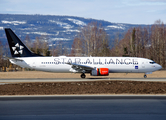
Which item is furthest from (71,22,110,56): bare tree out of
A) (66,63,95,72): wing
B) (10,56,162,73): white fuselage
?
(66,63,95,72): wing

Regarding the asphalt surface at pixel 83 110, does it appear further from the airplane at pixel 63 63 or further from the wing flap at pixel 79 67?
the airplane at pixel 63 63

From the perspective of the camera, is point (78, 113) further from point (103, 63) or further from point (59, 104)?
point (103, 63)

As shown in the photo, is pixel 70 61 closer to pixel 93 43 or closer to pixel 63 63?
pixel 63 63

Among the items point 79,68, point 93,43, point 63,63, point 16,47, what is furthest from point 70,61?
point 93,43

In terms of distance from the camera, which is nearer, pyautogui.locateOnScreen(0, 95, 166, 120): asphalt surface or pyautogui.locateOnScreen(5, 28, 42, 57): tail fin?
pyautogui.locateOnScreen(0, 95, 166, 120): asphalt surface

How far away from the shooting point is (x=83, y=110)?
44.9 feet

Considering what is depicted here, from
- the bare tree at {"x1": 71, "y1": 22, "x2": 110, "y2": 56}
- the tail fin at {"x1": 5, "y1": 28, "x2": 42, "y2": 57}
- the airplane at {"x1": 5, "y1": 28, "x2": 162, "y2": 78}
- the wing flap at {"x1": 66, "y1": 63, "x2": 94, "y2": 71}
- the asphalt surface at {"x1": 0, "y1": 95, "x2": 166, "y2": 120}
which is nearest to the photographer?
the asphalt surface at {"x1": 0, "y1": 95, "x2": 166, "y2": 120}

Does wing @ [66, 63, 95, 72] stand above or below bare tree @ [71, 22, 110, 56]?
below

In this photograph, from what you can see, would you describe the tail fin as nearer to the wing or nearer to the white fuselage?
the white fuselage

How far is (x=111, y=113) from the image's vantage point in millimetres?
12922

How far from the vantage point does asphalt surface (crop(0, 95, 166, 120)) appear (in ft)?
39.9

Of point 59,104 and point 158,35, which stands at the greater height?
point 158,35

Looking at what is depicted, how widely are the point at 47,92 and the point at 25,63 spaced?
17.9 meters

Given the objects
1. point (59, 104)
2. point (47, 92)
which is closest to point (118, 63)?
point (47, 92)
